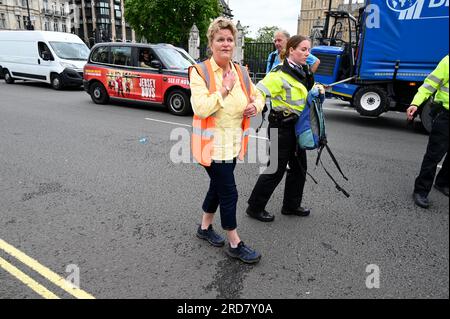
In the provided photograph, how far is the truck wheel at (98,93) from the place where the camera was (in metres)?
10.5

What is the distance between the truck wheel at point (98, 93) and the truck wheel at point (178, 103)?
7.98ft

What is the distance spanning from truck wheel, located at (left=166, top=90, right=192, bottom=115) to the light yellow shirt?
262 inches

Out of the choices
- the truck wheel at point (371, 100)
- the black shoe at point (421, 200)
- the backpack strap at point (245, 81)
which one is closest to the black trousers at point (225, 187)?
the backpack strap at point (245, 81)

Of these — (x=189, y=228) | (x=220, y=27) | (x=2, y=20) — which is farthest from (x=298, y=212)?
(x=2, y=20)

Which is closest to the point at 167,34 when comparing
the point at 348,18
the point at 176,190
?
the point at 348,18

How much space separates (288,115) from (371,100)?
5.78 meters

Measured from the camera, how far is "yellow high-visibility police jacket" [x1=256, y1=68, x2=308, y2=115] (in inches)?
117

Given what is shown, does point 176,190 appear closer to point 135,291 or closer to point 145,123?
point 135,291

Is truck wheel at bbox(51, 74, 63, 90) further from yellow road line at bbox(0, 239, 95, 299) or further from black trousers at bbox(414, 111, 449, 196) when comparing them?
black trousers at bbox(414, 111, 449, 196)

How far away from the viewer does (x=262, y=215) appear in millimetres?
3479

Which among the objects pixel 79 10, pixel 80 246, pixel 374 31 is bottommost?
pixel 80 246

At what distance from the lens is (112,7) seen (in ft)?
260

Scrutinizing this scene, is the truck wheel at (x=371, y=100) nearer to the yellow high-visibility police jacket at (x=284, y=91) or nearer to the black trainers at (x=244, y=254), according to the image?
the yellow high-visibility police jacket at (x=284, y=91)

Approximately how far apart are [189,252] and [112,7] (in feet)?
290
